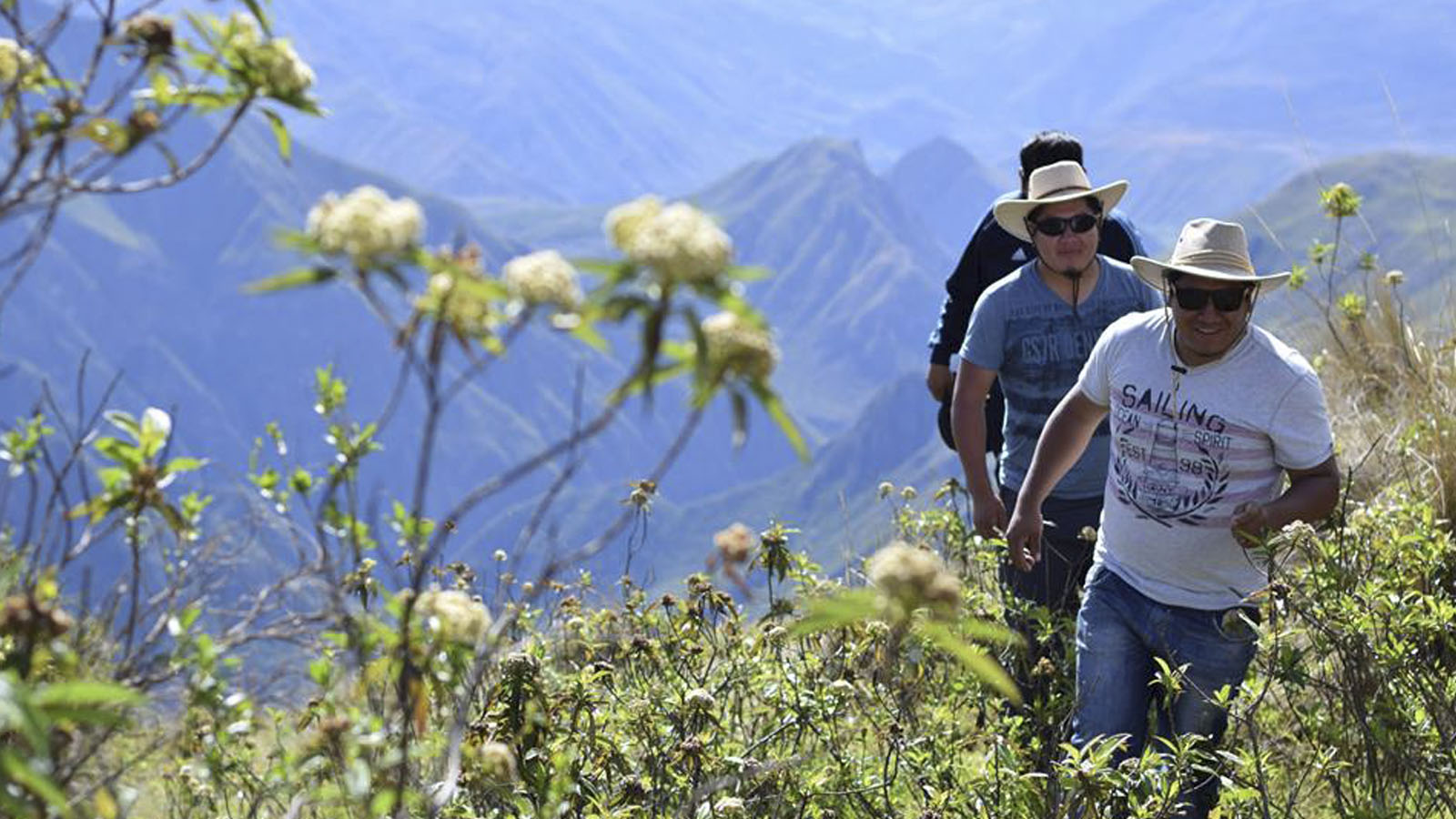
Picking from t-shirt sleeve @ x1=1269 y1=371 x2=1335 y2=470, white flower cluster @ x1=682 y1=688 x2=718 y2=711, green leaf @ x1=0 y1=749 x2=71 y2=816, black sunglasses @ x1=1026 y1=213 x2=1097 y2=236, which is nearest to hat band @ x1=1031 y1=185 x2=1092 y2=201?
black sunglasses @ x1=1026 y1=213 x2=1097 y2=236

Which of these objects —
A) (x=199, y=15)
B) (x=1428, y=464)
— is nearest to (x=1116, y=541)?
(x=1428, y=464)

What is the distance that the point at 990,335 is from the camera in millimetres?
5254

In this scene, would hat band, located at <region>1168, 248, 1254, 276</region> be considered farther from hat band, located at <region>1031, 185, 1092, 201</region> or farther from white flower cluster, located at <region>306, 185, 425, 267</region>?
white flower cluster, located at <region>306, 185, 425, 267</region>

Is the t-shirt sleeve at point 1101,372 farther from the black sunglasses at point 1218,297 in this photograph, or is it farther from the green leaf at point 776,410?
the green leaf at point 776,410

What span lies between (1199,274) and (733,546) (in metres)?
2.48

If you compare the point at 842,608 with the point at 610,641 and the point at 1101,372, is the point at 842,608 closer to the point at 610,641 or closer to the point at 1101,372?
the point at 1101,372

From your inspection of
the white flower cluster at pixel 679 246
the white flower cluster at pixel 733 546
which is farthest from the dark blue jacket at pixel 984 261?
the white flower cluster at pixel 679 246

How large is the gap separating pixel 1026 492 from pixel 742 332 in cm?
343

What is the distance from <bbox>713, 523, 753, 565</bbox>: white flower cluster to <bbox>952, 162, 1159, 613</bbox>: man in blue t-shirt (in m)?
3.13

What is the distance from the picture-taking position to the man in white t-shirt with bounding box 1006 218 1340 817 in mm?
4078

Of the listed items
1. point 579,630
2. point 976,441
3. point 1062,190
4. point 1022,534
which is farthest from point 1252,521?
point 579,630

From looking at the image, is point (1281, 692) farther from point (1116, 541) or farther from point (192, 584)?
point (192, 584)

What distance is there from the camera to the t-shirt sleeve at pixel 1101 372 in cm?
451

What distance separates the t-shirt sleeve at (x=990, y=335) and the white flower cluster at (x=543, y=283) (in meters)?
3.85
